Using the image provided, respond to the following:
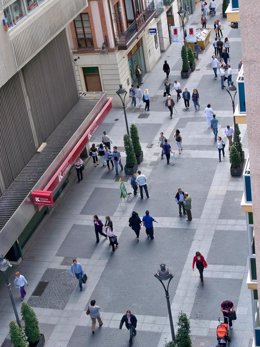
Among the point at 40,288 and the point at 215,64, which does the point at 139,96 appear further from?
the point at 40,288

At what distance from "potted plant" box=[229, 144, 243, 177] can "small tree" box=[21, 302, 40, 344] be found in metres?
13.3

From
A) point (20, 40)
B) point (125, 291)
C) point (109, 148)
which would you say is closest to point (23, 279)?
point (125, 291)

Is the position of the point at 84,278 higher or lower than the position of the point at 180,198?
lower

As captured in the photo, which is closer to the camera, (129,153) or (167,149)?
(129,153)

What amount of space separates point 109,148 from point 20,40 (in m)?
11.4

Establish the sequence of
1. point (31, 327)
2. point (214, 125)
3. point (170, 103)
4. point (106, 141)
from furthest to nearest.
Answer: point (170, 103)
point (106, 141)
point (214, 125)
point (31, 327)

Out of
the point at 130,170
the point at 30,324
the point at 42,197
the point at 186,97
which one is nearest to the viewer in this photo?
the point at 30,324

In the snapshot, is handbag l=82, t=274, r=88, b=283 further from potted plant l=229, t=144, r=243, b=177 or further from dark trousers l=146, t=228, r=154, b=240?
potted plant l=229, t=144, r=243, b=177

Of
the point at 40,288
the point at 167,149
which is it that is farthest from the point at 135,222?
the point at 167,149

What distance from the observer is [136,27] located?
155 ft

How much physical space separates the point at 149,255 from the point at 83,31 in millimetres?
17597

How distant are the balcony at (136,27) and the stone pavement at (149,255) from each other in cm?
627

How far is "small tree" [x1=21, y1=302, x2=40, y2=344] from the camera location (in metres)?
27.1

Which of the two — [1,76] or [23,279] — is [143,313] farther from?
[1,76]
